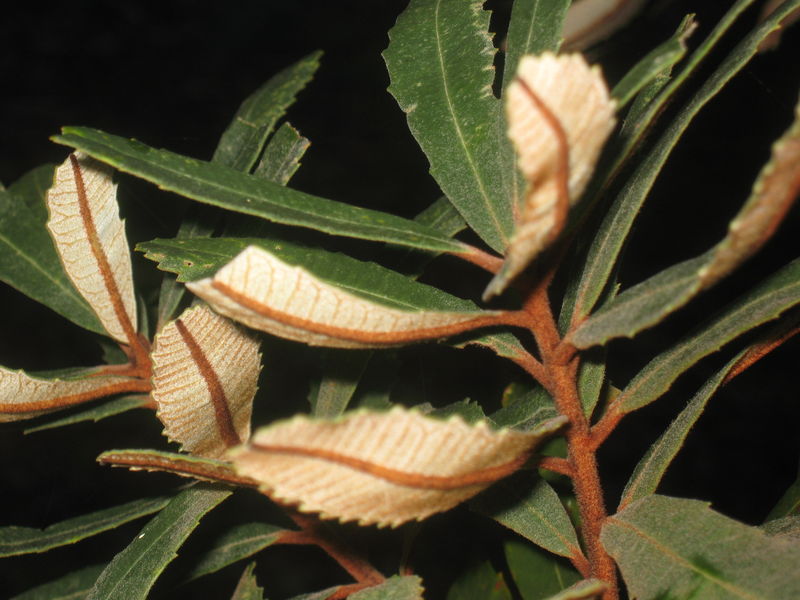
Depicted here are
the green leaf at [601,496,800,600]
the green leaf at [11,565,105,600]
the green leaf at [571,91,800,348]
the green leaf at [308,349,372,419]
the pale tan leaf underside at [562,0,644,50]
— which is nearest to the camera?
the green leaf at [571,91,800,348]

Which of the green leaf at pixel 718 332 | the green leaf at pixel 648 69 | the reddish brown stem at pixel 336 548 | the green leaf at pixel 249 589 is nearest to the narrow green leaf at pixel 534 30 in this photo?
the green leaf at pixel 648 69

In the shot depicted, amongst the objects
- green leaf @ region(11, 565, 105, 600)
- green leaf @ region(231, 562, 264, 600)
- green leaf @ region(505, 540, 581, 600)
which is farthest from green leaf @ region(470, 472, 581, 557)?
green leaf @ region(11, 565, 105, 600)

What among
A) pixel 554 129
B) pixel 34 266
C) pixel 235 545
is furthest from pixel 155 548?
pixel 554 129

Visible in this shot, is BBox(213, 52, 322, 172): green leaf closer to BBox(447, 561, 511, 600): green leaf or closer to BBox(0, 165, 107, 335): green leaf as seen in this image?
BBox(0, 165, 107, 335): green leaf

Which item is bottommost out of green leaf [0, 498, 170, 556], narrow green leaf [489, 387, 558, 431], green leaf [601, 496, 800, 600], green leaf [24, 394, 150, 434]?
green leaf [601, 496, 800, 600]

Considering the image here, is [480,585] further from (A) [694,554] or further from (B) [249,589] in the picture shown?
(A) [694,554]

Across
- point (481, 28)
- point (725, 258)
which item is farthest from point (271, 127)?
point (725, 258)

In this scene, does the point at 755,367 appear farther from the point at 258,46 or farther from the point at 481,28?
the point at 258,46
